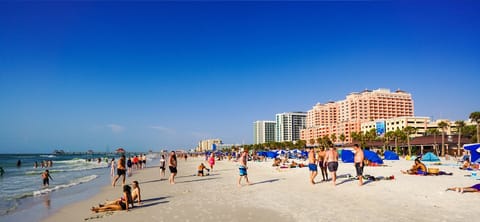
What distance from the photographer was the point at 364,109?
4680 inches

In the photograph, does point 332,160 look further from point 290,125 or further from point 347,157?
point 290,125

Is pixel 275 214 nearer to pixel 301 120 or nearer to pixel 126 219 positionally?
pixel 126 219

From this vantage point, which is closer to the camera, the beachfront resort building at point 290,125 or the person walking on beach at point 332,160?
the person walking on beach at point 332,160

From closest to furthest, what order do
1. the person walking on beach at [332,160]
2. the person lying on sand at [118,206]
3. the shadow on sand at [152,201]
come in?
the person lying on sand at [118,206] < the shadow on sand at [152,201] < the person walking on beach at [332,160]

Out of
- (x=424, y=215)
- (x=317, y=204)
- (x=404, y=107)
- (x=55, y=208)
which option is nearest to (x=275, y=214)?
(x=317, y=204)

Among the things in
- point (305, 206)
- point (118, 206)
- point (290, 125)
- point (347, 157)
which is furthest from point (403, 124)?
point (118, 206)

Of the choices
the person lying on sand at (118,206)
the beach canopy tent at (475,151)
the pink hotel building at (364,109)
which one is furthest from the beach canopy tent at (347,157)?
the pink hotel building at (364,109)

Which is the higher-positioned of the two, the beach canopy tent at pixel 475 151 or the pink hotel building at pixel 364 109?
the pink hotel building at pixel 364 109

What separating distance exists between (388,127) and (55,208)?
10649 centimetres

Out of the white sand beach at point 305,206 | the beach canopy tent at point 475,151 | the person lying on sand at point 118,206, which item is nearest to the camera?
the white sand beach at point 305,206

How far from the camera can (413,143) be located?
6969 cm

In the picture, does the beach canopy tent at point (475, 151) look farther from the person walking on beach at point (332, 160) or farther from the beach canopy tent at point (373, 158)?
the beach canopy tent at point (373, 158)

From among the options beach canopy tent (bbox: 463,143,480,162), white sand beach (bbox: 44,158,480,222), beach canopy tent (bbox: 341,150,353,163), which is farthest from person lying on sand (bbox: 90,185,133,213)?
beach canopy tent (bbox: 341,150,353,163)

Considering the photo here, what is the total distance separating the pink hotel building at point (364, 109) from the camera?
117 metres
